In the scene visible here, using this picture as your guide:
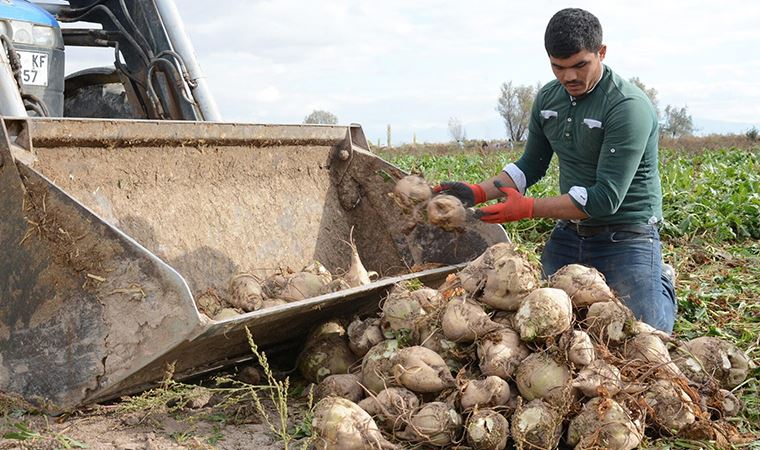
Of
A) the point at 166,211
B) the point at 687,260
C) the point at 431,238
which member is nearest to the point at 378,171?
the point at 431,238

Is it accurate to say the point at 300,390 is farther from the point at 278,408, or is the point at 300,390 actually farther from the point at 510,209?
the point at 510,209

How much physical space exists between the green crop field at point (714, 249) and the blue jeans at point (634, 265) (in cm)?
39

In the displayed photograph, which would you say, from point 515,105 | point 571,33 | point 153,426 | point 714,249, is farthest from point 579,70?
point 515,105

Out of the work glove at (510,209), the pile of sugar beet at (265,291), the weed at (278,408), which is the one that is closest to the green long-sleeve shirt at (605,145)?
the work glove at (510,209)

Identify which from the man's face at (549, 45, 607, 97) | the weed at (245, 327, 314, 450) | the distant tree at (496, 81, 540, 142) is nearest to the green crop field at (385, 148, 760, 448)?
the man's face at (549, 45, 607, 97)

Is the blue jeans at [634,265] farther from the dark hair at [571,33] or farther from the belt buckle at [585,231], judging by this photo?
the dark hair at [571,33]

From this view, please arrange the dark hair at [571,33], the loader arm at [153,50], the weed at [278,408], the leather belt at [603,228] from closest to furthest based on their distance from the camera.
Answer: the weed at [278,408] → the dark hair at [571,33] → the leather belt at [603,228] → the loader arm at [153,50]

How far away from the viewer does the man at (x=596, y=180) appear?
4383mm

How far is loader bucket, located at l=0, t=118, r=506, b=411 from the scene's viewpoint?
3.27 metres

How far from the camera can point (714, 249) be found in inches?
284

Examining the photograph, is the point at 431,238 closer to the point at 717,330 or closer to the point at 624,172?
the point at 624,172

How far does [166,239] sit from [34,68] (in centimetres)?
136

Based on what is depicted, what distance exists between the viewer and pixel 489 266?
3.66 meters

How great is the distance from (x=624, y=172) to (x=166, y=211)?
2.32 metres
